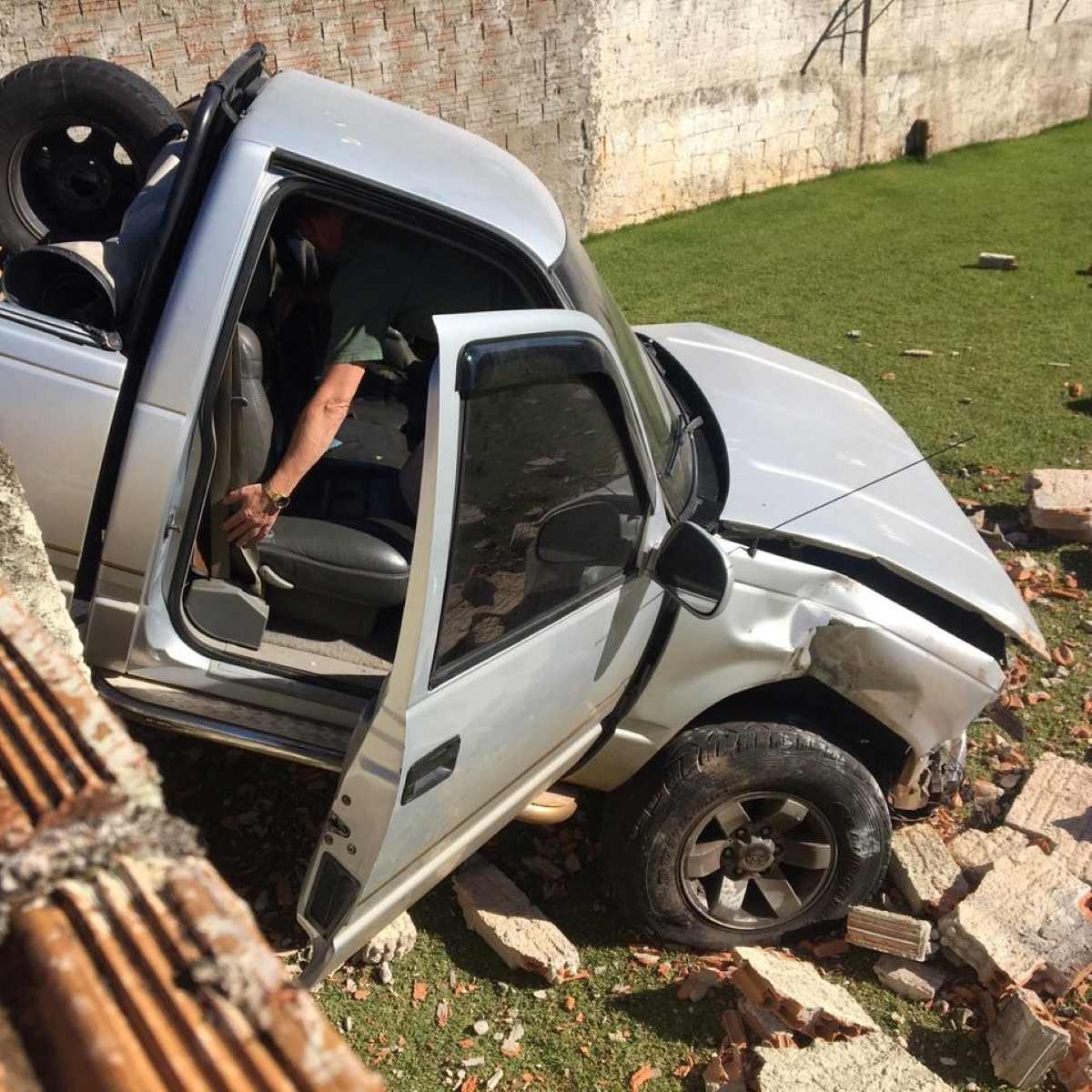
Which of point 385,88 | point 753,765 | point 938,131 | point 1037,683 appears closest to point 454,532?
point 753,765

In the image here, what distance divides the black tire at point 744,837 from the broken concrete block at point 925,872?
227mm

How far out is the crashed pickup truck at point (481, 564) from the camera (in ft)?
8.76

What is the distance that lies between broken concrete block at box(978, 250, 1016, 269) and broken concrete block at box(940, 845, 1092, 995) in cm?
826

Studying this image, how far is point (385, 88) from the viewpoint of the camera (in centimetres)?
923

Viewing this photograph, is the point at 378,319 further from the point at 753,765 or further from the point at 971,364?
the point at 971,364

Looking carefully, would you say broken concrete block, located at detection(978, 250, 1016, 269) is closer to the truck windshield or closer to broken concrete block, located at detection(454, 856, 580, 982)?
the truck windshield

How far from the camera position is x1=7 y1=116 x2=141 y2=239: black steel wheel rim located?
4.17 meters

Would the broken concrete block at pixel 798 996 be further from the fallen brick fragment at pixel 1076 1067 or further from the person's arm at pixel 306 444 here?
the person's arm at pixel 306 444

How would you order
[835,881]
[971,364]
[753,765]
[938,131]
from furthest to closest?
[938,131] → [971,364] → [835,881] → [753,765]

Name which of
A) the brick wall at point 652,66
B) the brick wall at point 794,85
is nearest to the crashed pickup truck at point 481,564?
the brick wall at point 652,66

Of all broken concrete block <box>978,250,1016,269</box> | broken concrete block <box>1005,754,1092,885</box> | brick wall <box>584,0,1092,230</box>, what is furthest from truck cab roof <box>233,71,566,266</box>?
broken concrete block <box>978,250,1016,269</box>

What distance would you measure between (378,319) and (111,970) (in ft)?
8.10

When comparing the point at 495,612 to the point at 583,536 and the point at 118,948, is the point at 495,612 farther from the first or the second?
the point at 118,948

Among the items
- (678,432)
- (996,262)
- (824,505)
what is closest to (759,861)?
(824,505)
